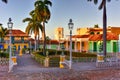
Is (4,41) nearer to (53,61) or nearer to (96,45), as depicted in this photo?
(96,45)

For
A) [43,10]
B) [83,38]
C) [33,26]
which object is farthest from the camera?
[33,26]

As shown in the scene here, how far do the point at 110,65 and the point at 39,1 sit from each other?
32.2 metres

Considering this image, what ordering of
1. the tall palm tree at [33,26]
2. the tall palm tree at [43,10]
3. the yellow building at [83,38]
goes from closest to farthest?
the tall palm tree at [43,10] < the yellow building at [83,38] < the tall palm tree at [33,26]

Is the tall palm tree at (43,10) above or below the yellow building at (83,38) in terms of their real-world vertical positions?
above

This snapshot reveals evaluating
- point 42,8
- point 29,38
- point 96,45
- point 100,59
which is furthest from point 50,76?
point 29,38

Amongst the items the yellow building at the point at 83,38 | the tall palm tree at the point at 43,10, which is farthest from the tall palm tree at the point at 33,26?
the tall palm tree at the point at 43,10

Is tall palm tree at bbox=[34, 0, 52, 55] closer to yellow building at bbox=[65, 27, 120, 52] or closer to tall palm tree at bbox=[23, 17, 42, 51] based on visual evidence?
yellow building at bbox=[65, 27, 120, 52]

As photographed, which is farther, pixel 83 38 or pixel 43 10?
pixel 83 38

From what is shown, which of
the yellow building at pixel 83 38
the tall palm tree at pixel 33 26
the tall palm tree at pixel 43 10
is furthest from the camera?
the tall palm tree at pixel 33 26

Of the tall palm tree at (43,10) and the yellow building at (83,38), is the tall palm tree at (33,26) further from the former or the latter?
the tall palm tree at (43,10)

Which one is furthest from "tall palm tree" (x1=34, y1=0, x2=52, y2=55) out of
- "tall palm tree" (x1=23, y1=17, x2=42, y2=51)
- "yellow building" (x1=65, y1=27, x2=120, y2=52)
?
"tall palm tree" (x1=23, y1=17, x2=42, y2=51)

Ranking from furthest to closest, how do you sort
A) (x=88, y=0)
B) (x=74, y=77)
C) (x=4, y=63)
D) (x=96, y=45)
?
(x=96, y=45)
(x=88, y=0)
(x=4, y=63)
(x=74, y=77)

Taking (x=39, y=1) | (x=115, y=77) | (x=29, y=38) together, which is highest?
(x=39, y=1)

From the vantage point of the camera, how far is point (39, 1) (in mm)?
56219
